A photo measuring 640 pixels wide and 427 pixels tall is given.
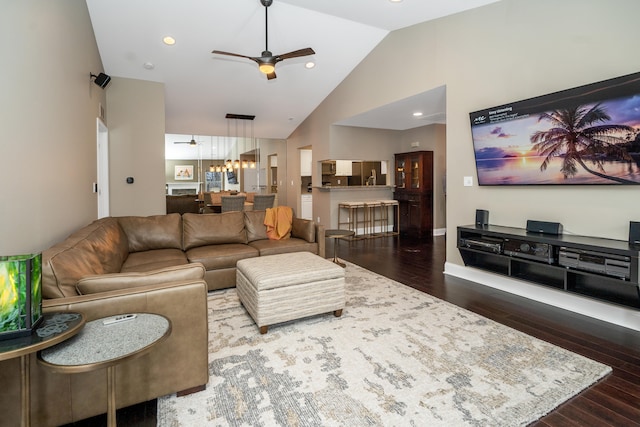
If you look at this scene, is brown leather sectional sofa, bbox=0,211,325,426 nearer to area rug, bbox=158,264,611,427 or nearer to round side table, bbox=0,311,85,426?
round side table, bbox=0,311,85,426

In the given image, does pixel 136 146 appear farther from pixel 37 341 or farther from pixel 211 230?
pixel 37 341

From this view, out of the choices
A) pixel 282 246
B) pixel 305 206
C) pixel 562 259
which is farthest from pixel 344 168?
pixel 562 259

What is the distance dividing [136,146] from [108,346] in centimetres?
519

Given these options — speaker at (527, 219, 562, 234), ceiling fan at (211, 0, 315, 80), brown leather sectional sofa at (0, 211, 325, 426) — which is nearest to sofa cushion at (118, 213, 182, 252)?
brown leather sectional sofa at (0, 211, 325, 426)

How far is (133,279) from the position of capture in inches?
71.1

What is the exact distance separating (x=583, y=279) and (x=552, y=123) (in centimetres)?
151

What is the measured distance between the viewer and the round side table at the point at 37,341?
111 centimetres

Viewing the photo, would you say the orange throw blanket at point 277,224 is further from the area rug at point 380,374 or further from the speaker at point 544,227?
the speaker at point 544,227

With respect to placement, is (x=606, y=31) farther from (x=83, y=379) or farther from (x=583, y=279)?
(x=83, y=379)

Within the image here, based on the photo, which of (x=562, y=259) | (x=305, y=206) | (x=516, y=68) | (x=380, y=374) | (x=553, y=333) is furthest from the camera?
(x=305, y=206)

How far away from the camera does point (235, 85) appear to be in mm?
6160

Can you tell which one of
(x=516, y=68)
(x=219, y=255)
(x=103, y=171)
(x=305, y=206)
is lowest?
(x=219, y=255)

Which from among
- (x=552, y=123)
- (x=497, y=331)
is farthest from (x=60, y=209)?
(x=552, y=123)

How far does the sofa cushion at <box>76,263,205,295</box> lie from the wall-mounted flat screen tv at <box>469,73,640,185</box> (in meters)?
3.35
